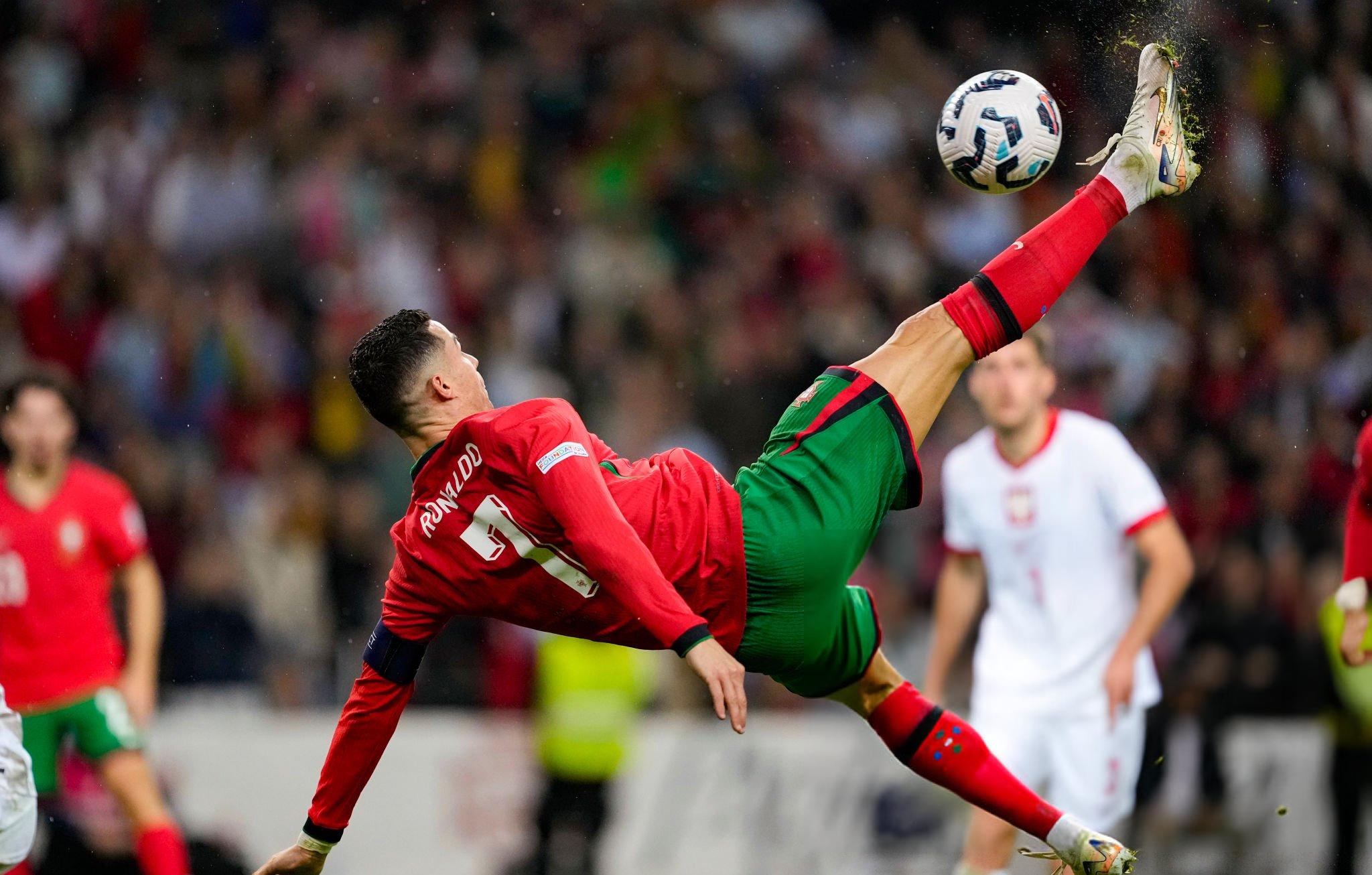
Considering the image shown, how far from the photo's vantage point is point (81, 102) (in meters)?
11.9

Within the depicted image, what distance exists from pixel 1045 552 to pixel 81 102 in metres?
8.42

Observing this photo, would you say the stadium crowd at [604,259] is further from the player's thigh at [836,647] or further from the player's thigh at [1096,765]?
the player's thigh at [836,647]

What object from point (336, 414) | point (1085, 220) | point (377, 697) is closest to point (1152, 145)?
point (1085, 220)

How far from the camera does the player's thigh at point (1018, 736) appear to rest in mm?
6406

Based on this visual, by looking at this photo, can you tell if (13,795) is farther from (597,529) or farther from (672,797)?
(672,797)

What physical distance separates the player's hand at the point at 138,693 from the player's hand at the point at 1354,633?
4640 millimetres

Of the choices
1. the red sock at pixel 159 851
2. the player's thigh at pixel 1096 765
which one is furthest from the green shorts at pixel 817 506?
the red sock at pixel 159 851

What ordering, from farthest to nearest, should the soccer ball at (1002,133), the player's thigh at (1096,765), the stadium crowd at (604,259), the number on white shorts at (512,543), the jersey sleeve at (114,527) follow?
the stadium crowd at (604,259)
the jersey sleeve at (114,527)
the player's thigh at (1096,765)
the soccer ball at (1002,133)
the number on white shorts at (512,543)

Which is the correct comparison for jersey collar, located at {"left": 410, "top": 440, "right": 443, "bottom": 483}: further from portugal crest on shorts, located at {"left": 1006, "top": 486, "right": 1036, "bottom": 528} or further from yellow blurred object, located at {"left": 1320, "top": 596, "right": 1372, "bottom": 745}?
yellow blurred object, located at {"left": 1320, "top": 596, "right": 1372, "bottom": 745}

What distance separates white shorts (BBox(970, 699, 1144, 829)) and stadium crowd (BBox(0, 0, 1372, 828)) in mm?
1964

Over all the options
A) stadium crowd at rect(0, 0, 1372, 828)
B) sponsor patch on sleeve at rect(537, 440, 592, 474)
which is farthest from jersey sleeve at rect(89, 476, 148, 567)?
sponsor patch on sleeve at rect(537, 440, 592, 474)

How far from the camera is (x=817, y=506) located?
4602 millimetres

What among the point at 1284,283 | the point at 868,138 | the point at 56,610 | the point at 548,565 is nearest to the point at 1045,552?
the point at 548,565

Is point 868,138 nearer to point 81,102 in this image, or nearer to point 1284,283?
point 1284,283
